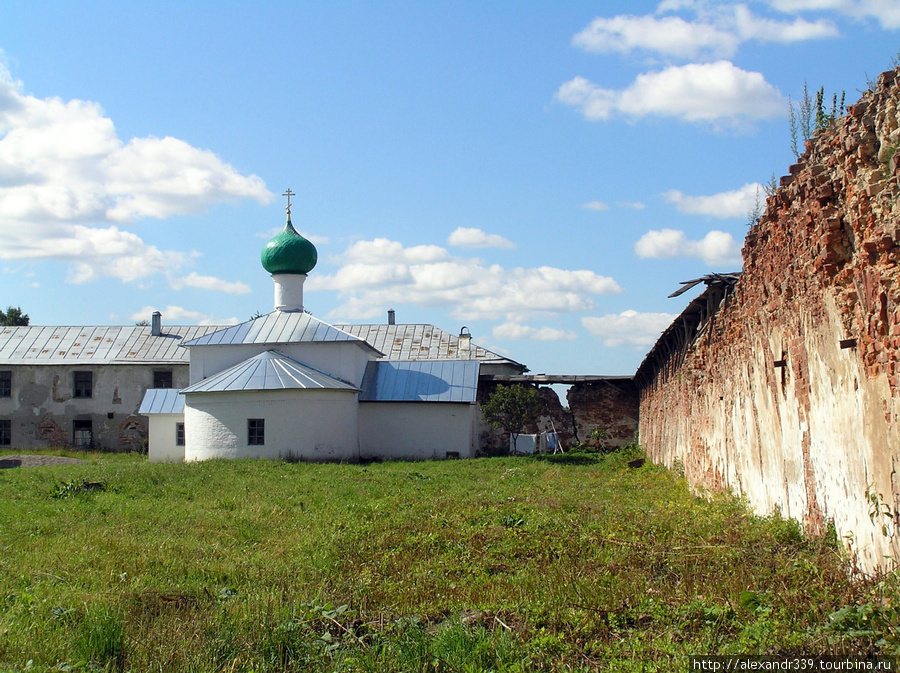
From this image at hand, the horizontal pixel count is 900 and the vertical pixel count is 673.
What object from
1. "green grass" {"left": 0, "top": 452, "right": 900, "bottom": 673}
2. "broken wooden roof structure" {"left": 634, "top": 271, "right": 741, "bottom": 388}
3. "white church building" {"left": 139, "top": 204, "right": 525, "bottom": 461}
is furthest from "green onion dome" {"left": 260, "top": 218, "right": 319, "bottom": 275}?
"green grass" {"left": 0, "top": 452, "right": 900, "bottom": 673}

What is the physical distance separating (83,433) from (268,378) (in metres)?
13.4

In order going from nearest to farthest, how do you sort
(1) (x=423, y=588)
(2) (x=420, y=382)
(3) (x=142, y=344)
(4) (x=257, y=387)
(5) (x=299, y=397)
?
(1) (x=423, y=588) < (4) (x=257, y=387) < (5) (x=299, y=397) < (2) (x=420, y=382) < (3) (x=142, y=344)

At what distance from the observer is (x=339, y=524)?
32.6ft

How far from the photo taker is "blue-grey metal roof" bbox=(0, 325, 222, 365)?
32.6 m

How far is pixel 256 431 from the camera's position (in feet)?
73.0

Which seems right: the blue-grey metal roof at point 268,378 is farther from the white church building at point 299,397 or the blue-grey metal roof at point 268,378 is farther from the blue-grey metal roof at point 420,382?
the blue-grey metal roof at point 420,382

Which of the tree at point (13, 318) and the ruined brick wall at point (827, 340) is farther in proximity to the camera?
the tree at point (13, 318)

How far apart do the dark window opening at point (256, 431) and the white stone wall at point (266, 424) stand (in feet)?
0.33

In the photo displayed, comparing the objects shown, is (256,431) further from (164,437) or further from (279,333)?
(164,437)

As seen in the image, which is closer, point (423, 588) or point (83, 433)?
point (423, 588)

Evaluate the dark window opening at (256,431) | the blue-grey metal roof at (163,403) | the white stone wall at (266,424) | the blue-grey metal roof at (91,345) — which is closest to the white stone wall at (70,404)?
the blue-grey metal roof at (91,345)

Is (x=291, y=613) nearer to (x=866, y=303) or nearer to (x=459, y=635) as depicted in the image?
(x=459, y=635)

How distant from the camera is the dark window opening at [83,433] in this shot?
104 ft

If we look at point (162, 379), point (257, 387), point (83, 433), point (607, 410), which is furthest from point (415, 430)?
point (83, 433)
